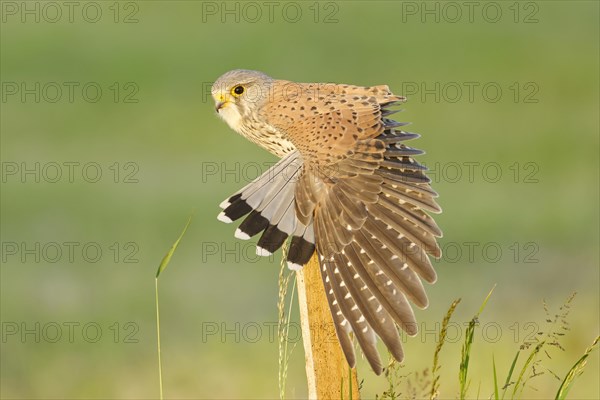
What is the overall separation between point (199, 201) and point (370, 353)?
7.69m

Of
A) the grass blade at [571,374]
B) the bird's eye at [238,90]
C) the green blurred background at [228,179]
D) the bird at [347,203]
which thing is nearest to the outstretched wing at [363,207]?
the bird at [347,203]

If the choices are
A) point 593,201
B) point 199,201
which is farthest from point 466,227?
point 199,201

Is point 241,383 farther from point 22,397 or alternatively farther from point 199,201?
point 199,201

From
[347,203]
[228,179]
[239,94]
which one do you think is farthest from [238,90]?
[228,179]

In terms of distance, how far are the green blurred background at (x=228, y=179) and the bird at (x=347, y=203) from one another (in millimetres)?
2997

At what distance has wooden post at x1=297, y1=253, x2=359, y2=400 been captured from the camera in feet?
16.3

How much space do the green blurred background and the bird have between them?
3.00 meters

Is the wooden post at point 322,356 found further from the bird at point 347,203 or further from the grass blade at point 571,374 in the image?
the grass blade at point 571,374

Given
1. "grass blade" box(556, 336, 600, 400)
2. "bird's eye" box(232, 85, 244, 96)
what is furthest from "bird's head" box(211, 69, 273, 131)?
"grass blade" box(556, 336, 600, 400)

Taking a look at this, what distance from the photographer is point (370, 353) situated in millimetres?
5012

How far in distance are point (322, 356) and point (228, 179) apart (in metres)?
8.19

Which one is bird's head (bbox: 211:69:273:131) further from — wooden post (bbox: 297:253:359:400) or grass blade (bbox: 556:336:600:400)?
grass blade (bbox: 556:336:600:400)

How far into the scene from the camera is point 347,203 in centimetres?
547

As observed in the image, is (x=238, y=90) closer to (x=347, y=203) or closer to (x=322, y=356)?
(x=347, y=203)
